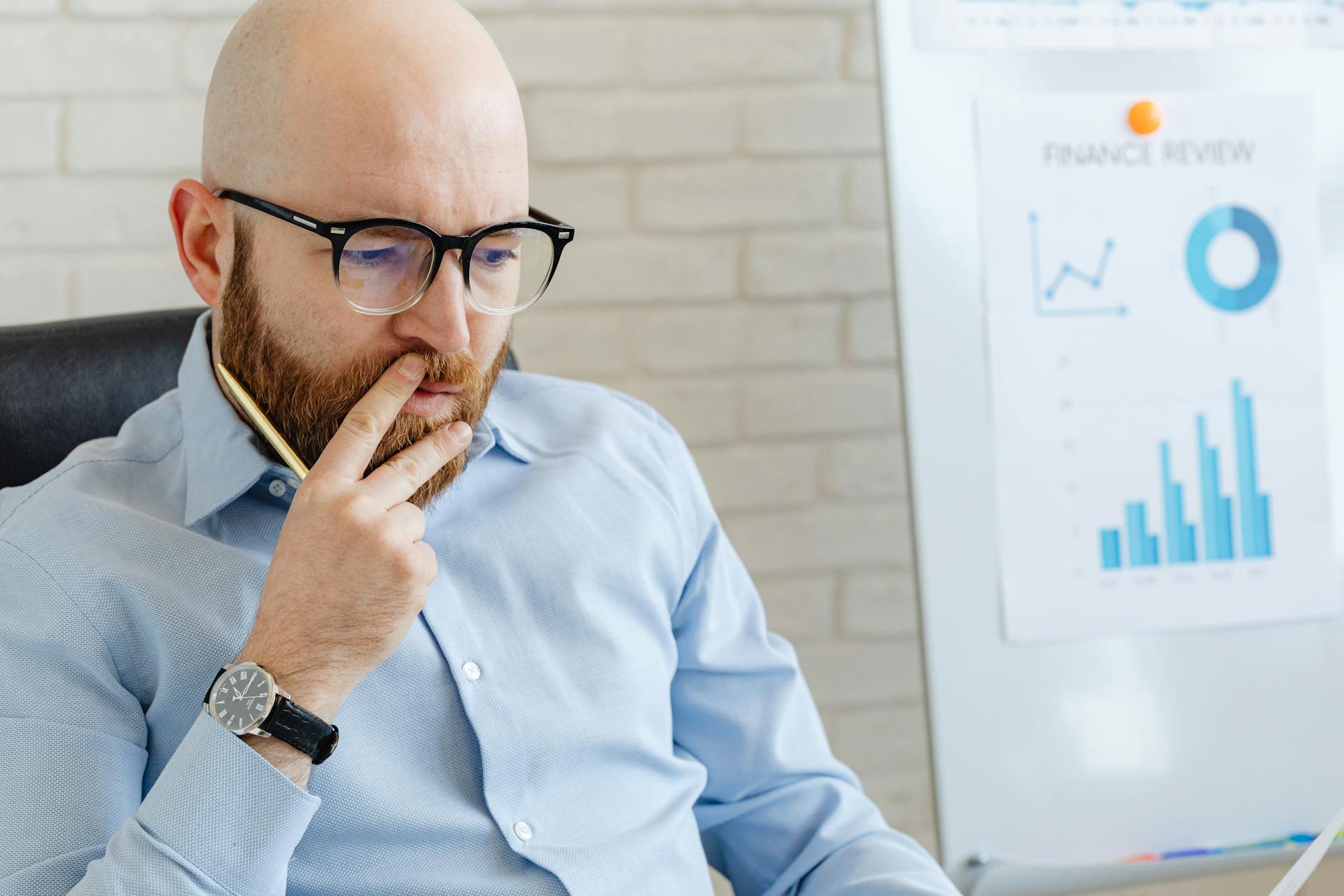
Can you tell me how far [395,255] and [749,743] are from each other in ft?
1.89

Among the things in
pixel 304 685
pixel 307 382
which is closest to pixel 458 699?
pixel 304 685

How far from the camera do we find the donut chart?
1.47 meters

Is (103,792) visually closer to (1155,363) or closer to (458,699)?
(458,699)

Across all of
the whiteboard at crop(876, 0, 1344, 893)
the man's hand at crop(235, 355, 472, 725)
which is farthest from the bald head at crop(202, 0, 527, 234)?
the whiteboard at crop(876, 0, 1344, 893)

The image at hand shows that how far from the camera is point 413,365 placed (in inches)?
36.5

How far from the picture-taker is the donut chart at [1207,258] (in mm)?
1474

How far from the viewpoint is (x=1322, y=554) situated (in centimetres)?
152

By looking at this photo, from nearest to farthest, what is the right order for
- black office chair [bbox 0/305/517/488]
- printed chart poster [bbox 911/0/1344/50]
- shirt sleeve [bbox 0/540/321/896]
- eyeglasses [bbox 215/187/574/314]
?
shirt sleeve [bbox 0/540/321/896] < eyeglasses [bbox 215/187/574/314] < black office chair [bbox 0/305/517/488] < printed chart poster [bbox 911/0/1344/50]

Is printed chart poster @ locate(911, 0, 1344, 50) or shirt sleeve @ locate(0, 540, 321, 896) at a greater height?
printed chart poster @ locate(911, 0, 1344, 50)

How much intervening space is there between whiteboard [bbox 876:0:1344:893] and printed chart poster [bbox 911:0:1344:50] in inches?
0.7

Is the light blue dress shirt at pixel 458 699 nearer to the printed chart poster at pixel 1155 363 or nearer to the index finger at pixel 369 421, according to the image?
the index finger at pixel 369 421

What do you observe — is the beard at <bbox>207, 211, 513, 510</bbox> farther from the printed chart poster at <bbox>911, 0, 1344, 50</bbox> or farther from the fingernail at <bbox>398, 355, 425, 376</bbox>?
the printed chart poster at <bbox>911, 0, 1344, 50</bbox>

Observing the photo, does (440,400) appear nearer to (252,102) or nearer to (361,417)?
(361,417)

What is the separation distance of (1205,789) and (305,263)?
4.05 ft
